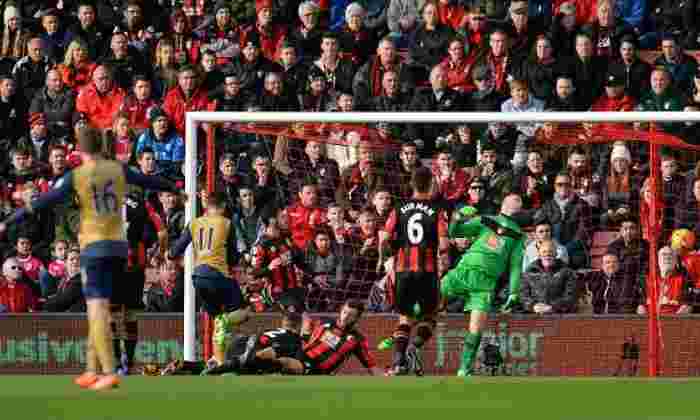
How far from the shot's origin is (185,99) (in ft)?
61.0

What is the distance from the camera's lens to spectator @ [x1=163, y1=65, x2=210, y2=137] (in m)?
18.5

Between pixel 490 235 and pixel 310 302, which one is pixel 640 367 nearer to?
pixel 490 235

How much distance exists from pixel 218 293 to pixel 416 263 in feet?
5.30

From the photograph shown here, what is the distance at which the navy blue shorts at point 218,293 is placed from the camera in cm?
1407

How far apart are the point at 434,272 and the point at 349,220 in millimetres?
2016

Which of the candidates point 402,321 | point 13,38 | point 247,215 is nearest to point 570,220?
point 402,321

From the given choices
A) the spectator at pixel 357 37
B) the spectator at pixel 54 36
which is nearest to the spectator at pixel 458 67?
the spectator at pixel 357 37

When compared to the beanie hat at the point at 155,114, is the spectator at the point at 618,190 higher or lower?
lower

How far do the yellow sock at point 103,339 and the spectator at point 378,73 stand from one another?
692 centimetres

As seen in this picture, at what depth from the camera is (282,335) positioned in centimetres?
1427

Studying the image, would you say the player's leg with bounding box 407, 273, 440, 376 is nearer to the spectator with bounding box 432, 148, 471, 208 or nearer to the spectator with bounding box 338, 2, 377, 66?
the spectator with bounding box 432, 148, 471, 208

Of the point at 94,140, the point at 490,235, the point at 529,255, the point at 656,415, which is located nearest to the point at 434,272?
the point at 490,235

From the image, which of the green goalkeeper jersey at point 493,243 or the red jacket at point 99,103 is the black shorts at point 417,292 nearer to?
the green goalkeeper jersey at point 493,243

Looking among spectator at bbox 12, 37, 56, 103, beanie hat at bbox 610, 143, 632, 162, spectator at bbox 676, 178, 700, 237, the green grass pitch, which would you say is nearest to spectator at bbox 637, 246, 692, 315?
spectator at bbox 676, 178, 700, 237
